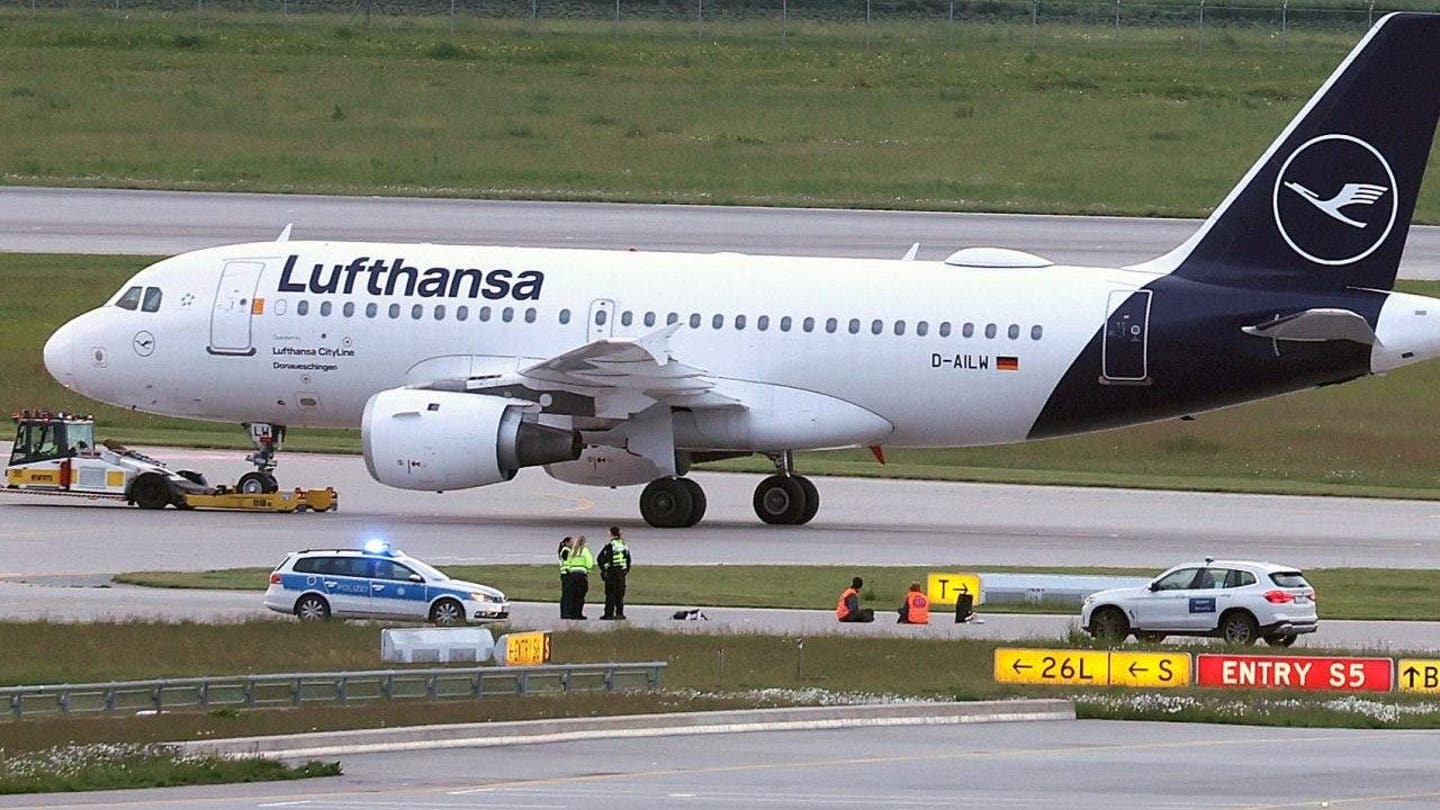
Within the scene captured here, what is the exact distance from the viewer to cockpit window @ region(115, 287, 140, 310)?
2058 inches

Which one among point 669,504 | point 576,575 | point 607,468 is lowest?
point 576,575

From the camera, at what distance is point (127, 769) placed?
24938 millimetres

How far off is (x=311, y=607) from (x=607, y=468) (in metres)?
13.6

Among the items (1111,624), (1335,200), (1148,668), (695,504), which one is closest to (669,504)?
(695,504)

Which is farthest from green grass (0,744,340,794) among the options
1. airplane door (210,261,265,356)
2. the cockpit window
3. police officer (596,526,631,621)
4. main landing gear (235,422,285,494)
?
the cockpit window

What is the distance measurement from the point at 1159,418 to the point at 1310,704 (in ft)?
62.7

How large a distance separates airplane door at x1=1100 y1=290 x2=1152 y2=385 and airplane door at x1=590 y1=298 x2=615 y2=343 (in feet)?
28.7

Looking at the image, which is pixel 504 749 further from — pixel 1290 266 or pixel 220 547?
pixel 1290 266

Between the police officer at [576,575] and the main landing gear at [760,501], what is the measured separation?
451 inches

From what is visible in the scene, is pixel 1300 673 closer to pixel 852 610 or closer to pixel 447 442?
pixel 852 610

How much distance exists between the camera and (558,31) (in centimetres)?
11831

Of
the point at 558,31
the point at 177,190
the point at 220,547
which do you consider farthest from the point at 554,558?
the point at 558,31

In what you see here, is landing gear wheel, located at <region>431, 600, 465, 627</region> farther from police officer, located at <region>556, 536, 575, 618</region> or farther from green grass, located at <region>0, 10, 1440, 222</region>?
green grass, located at <region>0, 10, 1440, 222</region>

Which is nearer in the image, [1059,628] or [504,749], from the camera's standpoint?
→ [504,749]
